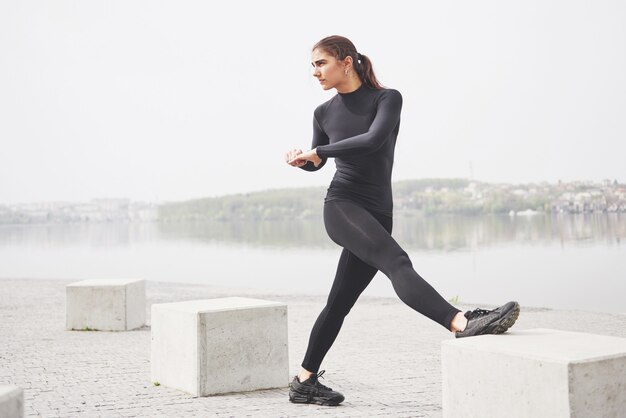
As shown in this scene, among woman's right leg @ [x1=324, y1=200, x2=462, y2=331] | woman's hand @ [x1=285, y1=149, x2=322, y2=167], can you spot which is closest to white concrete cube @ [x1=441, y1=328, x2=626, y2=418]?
woman's right leg @ [x1=324, y1=200, x2=462, y2=331]

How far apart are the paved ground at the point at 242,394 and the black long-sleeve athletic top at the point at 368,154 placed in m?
1.27

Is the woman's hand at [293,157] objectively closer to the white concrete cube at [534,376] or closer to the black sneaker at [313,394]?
the black sneaker at [313,394]

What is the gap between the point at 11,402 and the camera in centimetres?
308

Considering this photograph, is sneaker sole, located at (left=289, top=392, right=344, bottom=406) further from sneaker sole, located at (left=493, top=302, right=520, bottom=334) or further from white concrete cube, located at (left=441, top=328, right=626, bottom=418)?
sneaker sole, located at (left=493, top=302, right=520, bottom=334)

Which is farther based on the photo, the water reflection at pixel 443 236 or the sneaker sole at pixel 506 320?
the water reflection at pixel 443 236

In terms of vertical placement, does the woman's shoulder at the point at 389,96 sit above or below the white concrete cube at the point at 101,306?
above

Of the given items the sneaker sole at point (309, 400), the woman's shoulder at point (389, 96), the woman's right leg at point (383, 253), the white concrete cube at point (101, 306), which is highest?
the woman's shoulder at point (389, 96)

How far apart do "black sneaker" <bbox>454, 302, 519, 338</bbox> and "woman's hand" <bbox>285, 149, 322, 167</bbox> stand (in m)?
1.32

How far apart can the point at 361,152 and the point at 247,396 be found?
6.46 ft

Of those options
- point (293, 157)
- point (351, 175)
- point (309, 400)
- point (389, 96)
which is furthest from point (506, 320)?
point (309, 400)

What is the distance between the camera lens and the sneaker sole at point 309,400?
5.16 m

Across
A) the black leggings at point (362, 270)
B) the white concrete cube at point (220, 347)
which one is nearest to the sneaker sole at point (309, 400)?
the black leggings at point (362, 270)

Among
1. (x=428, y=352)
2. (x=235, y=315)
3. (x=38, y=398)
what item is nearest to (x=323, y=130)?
(x=235, y=315)

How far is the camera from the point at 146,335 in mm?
9406
